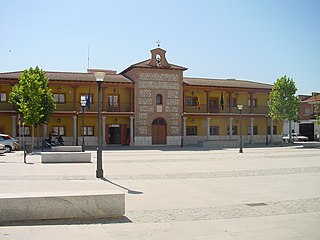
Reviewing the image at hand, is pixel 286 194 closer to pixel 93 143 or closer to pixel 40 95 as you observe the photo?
pixel 40 95

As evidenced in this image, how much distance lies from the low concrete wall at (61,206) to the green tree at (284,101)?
4000 cm

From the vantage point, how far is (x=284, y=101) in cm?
4525

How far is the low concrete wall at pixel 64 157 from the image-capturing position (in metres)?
20.3

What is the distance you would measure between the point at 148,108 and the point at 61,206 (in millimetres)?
36160

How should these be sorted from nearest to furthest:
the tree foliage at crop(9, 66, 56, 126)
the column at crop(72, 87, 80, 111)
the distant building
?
the tree foliage at crop(9, 66, 56, 126)
the column at crop(72, 87, 80, 111)
the distant building

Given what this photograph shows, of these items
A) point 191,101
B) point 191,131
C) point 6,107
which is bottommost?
point 191,131

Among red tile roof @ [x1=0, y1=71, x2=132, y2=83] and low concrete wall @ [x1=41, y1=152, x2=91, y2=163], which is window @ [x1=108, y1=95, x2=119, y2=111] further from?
low concrete wall @ [x1=41, y1=152, x2=91, y2=163]

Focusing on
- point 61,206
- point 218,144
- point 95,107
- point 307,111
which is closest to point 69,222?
point 61,206

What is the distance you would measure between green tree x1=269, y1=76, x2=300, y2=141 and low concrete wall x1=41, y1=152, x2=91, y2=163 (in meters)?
29.9

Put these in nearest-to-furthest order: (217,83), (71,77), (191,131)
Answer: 1. (71,77)
2. (191,131)
3. (217,83)

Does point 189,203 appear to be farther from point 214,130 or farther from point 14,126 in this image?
point 214,130

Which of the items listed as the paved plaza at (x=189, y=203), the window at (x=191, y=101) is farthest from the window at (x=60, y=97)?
the paved plaza at (x=189, y=203)

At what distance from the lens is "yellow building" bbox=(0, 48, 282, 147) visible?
41.0 meters

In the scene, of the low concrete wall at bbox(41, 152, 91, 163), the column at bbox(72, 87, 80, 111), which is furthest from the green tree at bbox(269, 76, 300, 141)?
the low concrete wall at bbox(41, 152, 91, 163)
